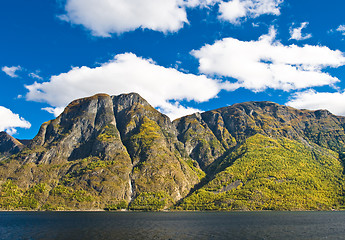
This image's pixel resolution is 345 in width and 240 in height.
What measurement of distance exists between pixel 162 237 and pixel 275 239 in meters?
36.4

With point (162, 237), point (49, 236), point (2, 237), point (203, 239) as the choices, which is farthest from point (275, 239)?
point (2, 237)

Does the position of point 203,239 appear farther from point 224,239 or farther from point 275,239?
point 275,239

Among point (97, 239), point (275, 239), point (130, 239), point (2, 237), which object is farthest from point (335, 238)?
point (2, 237)

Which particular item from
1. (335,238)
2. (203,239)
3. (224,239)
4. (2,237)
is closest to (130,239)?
(203,239)

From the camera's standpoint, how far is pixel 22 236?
298 feet

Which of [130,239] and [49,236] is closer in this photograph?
[130,239]

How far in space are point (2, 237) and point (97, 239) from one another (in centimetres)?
3286

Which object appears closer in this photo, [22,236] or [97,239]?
[97,239]

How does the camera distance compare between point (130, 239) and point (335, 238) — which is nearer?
point (130, 239)

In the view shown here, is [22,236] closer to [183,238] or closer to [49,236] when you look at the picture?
[49,236]

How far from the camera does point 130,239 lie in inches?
3307

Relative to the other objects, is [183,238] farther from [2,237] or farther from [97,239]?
[2,237]

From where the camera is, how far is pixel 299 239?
87.2 m

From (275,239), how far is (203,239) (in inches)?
914
